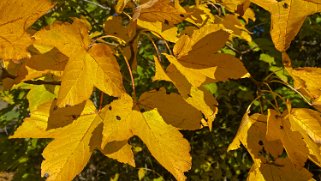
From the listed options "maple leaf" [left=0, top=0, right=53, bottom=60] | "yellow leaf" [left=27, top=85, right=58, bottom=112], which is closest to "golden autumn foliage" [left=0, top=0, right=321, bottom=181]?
"maple leaf" [left=0, top=0, right=53, bottom=60]

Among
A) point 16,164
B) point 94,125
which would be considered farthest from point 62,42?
point 16,164

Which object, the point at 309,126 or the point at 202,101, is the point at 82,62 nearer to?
the point at 202,101

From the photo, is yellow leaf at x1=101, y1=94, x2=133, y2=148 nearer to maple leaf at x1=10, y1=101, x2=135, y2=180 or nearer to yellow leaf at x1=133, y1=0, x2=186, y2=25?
maple leaf at x1=10, y1=101, x2=135, y2=180

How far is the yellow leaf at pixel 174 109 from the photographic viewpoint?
801 millimetres

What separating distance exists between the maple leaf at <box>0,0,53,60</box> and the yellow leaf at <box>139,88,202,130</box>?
290mm

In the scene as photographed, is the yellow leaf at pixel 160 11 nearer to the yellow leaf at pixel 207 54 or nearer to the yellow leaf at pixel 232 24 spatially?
the yellow leaf at pixel 207 54

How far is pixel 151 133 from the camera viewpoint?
30.7 inches

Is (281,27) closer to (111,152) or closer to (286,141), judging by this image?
(286,141)

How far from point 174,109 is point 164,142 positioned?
0.08 meters

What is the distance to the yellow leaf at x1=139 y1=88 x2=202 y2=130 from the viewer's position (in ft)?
2.63

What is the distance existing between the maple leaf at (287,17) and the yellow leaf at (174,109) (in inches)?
8.8

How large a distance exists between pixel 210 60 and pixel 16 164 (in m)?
2.00

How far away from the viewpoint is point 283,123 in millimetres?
877

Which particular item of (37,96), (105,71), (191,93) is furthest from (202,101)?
(37,96)
